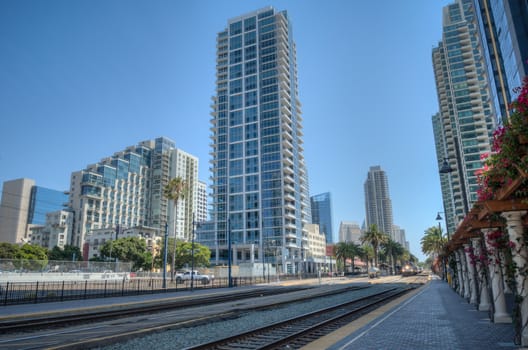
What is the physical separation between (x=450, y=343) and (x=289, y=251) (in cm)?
10961

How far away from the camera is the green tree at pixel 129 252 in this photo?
307 ft

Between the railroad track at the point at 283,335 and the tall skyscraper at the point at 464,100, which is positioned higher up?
the tall skyscraper at the point at 464,100

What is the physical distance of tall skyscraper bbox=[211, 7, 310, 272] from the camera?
117 meters

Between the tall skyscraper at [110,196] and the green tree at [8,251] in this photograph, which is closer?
the green tree at [8,251]

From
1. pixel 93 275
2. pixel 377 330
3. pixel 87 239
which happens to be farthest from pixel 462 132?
pixel 87 239

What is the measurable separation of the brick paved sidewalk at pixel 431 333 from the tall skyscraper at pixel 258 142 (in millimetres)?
95721

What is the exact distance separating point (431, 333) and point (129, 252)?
9375cm

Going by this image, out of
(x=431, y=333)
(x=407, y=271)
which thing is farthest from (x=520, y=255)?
(x=407, y=271)

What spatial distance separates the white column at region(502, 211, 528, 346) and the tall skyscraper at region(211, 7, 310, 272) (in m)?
101

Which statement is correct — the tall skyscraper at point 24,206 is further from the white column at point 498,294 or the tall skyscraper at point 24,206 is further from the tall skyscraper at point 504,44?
the white column at point 498,294

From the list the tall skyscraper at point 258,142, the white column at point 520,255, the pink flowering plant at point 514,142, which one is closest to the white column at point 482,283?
the white column at point 520,255

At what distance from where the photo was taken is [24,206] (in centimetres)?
17350

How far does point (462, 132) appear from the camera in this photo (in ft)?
397

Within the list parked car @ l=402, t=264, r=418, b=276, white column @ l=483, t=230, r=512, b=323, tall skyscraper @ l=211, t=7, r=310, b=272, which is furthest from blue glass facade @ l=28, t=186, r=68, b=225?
white column @ l=483, t=230, r=512, b=323
